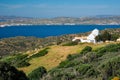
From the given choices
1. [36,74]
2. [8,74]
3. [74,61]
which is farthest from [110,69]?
[74,61]

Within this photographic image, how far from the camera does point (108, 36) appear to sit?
5441cm

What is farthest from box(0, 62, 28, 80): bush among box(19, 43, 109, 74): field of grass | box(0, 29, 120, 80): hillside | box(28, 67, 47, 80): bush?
box(19, 43, 109, 74): field of grass

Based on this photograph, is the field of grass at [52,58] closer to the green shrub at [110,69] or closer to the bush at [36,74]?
the bush at [36,74]

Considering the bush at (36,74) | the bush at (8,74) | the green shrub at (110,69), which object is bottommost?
the bush at (36,74)

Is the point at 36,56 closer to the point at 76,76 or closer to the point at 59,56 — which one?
the point at 59,56

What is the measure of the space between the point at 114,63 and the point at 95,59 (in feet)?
23.1

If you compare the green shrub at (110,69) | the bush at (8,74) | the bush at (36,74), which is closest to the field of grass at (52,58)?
the bush at (36,74)

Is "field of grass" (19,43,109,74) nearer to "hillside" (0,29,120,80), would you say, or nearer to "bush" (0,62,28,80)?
"hillside" (0,29,120,80)

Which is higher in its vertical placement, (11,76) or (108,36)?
(11,76)

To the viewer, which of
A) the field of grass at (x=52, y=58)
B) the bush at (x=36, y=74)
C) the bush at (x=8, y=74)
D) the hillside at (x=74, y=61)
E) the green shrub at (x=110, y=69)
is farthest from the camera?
the field of grass at (x=52, y=58)

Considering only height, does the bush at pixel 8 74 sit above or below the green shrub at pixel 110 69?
above

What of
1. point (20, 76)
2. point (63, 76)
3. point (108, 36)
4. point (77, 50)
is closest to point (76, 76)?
point (63, 76)

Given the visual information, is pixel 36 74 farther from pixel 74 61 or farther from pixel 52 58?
pixel 52 58

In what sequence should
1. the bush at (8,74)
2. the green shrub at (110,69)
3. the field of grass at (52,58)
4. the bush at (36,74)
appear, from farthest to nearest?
the field of grass at (52,58) < the bush at (36,74) < the green shrub at (110,69) < the bush at (8,74)
